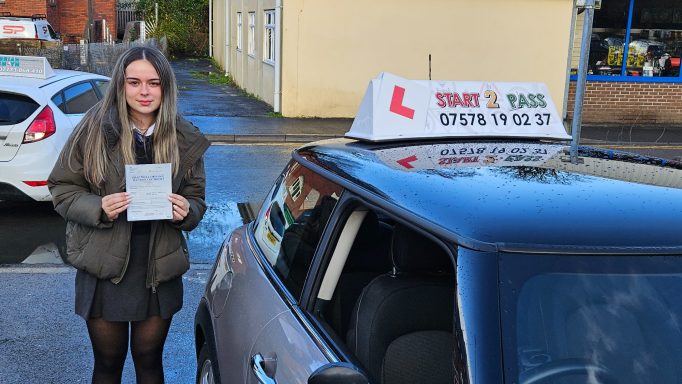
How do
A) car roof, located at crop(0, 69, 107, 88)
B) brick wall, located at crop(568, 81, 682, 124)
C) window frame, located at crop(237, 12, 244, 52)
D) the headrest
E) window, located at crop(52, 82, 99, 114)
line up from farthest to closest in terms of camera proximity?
window frame, located at crop(237, 12, 244, 52)
brick wall, located at crop(568, 81, 682, 124)
window, located at crop(52, 82, 99, 114)
car roof, located at crop(0, 69, 107, 88)
the headrest

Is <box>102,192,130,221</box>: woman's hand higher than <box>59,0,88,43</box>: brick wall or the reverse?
the reverse

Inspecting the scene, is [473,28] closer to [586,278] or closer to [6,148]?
[6,148]

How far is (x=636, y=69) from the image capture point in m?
17.1

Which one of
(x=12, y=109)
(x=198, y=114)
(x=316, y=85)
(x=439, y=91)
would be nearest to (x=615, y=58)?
(x=316, y=85)

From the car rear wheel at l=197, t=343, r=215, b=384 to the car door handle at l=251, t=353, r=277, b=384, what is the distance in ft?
1.95

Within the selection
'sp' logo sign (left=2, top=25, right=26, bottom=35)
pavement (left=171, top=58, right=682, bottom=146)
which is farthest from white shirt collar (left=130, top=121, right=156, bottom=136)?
'sp' logo sign (left=2, top=25, right=26, bottom=35)

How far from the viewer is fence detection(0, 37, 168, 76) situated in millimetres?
16844

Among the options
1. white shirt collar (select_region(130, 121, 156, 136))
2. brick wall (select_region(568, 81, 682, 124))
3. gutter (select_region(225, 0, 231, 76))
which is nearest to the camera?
white shirt collar (select_region(130, 121, 156, 136))

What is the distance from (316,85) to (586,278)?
1458cm

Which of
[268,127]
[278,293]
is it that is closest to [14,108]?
[278,293]

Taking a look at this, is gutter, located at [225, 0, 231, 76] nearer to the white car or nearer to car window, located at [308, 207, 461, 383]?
the white car

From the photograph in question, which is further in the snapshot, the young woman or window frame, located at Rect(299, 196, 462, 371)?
the young woman

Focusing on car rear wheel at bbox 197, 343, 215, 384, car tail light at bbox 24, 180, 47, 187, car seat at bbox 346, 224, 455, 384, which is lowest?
car tail light at bbox 24, 180, 47, 187

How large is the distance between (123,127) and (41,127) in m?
4.83
